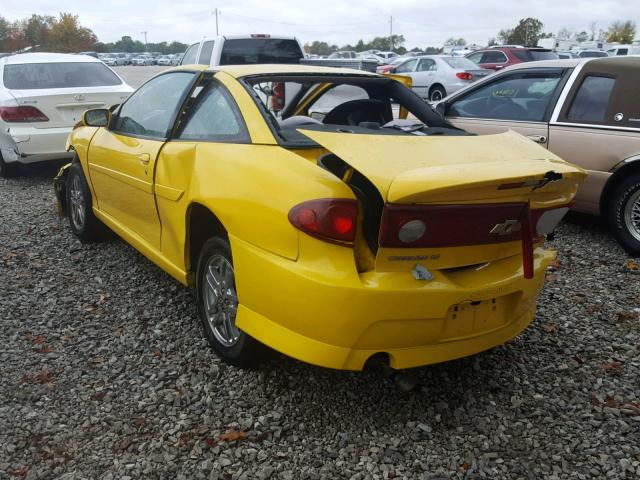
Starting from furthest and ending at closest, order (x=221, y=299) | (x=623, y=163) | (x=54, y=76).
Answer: (x=54, y=76)
(x=623, y=163)
(x=221, y=299)

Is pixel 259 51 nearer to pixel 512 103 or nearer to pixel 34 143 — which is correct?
pixel 34 143

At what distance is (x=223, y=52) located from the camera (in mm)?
10000

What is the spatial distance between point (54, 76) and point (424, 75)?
13.3 meters

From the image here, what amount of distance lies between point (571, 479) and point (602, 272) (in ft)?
8.55

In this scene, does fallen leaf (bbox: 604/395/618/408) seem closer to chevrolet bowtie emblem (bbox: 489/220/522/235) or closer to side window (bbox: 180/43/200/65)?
chevrolet bowtie emblem (bbox: 489/220/522/235)

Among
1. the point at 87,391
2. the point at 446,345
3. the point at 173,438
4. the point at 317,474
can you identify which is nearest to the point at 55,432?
the point at 87,391

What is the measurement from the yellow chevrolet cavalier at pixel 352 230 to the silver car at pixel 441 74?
15.5 meters

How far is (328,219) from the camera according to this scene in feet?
8.24

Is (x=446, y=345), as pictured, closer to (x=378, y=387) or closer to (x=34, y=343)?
(x=378, y=387)

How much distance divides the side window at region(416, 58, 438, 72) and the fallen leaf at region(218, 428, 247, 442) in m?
17.7

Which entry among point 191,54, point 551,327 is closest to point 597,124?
point 551,327

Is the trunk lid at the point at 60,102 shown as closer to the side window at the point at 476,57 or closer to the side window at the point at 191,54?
the side window at the point at 191,54

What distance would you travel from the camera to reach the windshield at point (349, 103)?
3543 mm

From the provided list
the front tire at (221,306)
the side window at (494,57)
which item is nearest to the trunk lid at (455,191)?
the front tire at (221,306)
